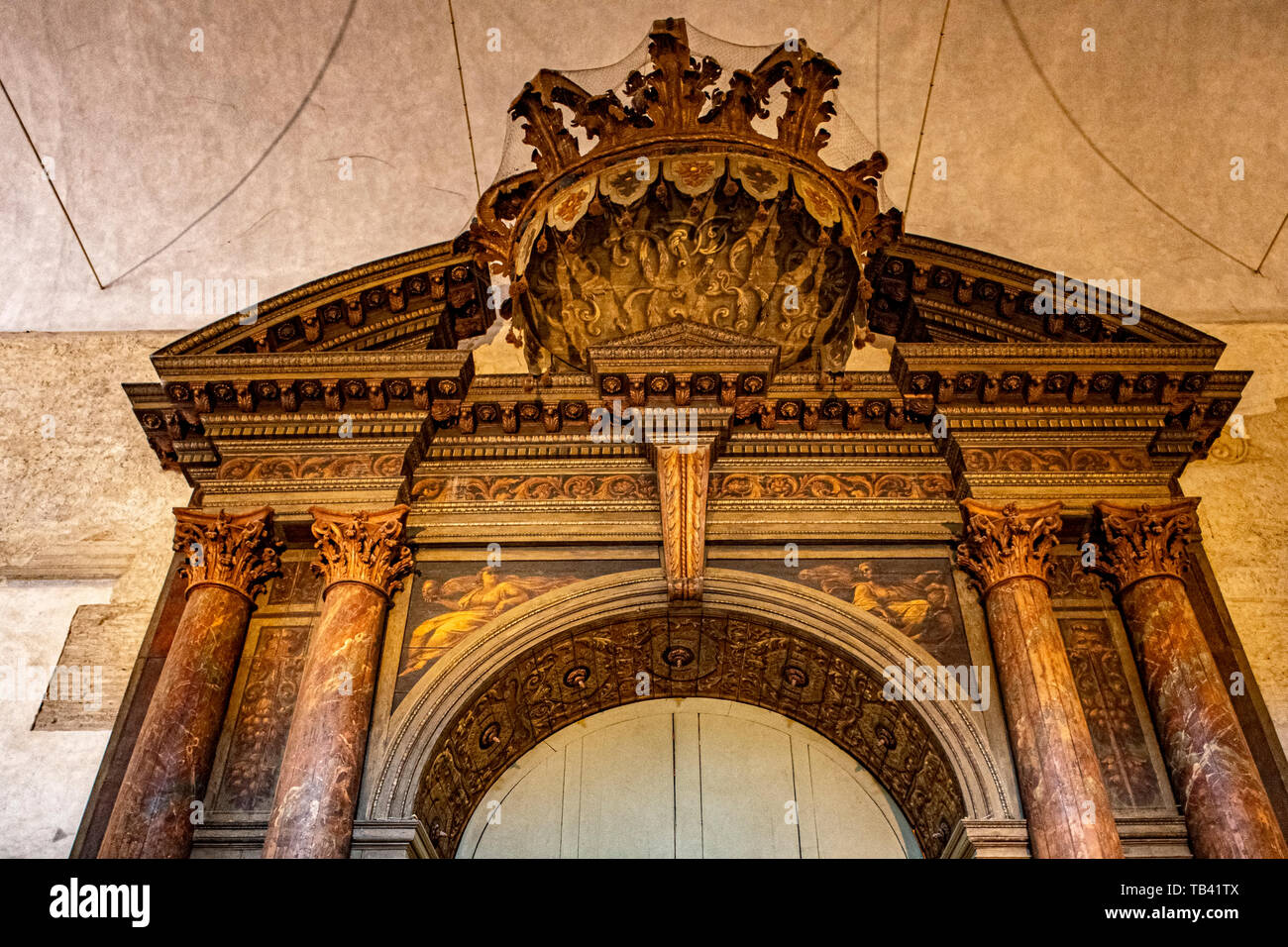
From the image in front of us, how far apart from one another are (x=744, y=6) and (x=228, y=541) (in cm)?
766

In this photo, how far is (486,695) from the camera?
8.19 m

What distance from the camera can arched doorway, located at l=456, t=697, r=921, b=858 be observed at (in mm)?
8586

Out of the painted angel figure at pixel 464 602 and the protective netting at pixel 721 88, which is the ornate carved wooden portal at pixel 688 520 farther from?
the protective netting at pixel 721 88

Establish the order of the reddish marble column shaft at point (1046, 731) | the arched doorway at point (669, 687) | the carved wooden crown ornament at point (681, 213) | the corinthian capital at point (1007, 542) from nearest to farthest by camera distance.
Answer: the reddish marble column shaft at point (1046, 731) → the arched doorway at point (669, 687) → the corinthian capital at point (1007, 542) → the carved wooden crown ornament at point (681, 213)

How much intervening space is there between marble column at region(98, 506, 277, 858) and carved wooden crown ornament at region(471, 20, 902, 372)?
285 cm

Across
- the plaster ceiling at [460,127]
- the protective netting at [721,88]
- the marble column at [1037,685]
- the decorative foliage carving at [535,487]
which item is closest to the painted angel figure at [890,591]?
the marble column at [1037,685]

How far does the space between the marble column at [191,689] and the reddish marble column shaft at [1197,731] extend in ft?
19.0

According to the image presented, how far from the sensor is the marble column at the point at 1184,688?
687 centimetres

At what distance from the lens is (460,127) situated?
12539mm

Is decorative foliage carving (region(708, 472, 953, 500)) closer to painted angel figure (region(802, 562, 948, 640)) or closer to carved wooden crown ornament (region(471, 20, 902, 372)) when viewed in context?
painted angel figure (region(802, 562, 948, 640))

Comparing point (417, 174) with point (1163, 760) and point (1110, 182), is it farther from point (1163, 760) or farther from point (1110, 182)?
point (1163, 760)

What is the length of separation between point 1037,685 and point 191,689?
5141 mm

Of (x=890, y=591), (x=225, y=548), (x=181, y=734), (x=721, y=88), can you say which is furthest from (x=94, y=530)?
(x=721, y=88)
